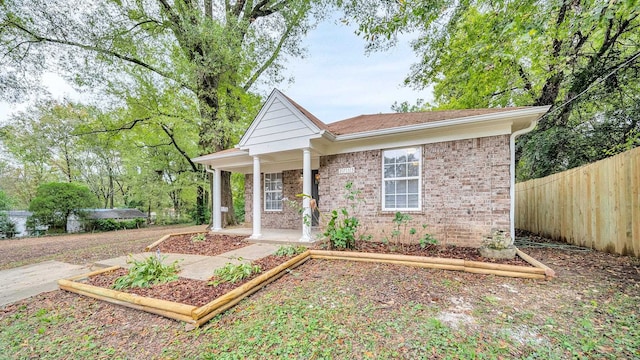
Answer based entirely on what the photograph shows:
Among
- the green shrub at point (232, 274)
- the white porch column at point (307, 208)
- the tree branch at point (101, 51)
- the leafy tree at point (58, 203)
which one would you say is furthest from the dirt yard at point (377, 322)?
the leafy tree at point (58, 203)

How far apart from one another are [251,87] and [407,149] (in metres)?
9.03

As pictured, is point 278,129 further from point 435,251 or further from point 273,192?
point 435,251

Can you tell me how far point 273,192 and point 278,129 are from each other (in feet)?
11.1

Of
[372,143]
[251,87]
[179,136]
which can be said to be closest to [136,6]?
[251,87]

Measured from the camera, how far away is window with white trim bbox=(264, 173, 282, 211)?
9281 mm

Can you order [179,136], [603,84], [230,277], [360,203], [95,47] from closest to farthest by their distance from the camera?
[230,277] → [360,203] → [603,84] → [95,47] → [179,136]

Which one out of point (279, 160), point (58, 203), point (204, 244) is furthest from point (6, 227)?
point (279, 160)

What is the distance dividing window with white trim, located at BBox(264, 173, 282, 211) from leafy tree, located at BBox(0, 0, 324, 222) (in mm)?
2304

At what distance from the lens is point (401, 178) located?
238 inches

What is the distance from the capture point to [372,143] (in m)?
6.29

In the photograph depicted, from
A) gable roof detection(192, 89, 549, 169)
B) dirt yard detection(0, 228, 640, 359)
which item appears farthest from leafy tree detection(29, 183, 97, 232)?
dirt yard detection(0, 228, 640, 359)

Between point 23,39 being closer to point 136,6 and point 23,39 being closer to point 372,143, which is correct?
point 136,6

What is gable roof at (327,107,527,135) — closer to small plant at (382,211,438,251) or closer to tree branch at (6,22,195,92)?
small plant at (382,211,438,251)

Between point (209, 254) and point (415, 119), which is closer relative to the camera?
point (209, 254)
